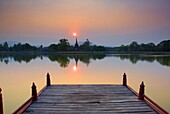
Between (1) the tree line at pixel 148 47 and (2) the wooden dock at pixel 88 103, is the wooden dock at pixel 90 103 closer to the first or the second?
(2) the wooden dock at pixel 88 103

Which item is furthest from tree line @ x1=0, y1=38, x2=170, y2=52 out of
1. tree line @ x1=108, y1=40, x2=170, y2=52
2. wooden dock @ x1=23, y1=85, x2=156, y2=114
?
wooden dock @ x1=23, y1=85, x2=156, y2=114

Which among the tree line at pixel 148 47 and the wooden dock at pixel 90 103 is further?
the tree line at pixel 148 47

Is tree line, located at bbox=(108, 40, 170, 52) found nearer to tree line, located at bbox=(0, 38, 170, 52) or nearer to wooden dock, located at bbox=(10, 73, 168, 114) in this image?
tree line, located at bbox=(0, 38, 170, 52)

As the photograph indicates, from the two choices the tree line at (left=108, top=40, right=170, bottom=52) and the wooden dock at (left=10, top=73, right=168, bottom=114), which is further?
the tree line at (left=108, top=40, right=170, bottom=52)

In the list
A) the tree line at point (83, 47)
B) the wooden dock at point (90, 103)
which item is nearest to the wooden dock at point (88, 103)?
the wooden dock at point (90, 103)

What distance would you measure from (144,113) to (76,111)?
6.44ft

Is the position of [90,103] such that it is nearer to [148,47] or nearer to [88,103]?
[88,103]

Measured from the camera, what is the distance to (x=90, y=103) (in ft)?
24.7

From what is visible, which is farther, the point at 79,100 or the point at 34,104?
the point at 79,100

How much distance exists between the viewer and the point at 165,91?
15305 millimetres

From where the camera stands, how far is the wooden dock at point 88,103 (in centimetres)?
657

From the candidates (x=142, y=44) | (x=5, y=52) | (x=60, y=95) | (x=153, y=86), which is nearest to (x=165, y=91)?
(x=153, y=86)

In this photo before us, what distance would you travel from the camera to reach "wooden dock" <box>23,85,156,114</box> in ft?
21.6

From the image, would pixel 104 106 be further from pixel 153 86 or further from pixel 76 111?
pixel 153 86
